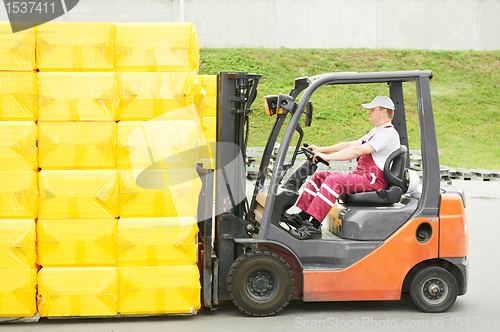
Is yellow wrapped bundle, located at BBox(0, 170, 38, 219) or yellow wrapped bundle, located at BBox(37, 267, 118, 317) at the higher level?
yellow wrapped bundle, located at BBox(0, 170, 38, 219)

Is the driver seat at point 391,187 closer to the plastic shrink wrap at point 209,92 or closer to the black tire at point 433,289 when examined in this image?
the black tire at point 433,289

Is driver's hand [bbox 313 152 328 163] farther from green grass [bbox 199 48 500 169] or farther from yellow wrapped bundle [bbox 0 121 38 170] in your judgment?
green grass [bbox 199 48 500 169]

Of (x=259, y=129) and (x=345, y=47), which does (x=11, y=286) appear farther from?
(x=345, y=47)

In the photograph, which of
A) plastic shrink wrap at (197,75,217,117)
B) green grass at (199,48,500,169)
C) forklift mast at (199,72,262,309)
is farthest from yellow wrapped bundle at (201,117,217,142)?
green grass at (199,48,500,169)

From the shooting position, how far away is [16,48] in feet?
12.4

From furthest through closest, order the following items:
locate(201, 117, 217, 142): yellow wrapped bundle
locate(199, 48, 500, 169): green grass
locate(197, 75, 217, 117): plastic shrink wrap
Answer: locate(199, 48, 500, 169): green grass < locate(197, 75, 217, 117): plastic shrink wrap < locate(201, 117, 217, 142): yellow wrapped bundle

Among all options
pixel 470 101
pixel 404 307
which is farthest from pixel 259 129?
pixel 404 307

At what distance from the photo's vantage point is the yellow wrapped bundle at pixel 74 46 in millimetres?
3816

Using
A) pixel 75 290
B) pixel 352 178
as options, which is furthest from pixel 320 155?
pixel 75 290

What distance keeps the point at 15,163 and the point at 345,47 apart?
24762 mm

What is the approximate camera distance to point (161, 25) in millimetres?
3854

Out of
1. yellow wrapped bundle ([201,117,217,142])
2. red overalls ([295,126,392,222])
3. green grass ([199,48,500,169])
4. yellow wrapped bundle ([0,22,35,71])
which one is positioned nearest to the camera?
yellow wrapped bundle ([0,22,35,71])

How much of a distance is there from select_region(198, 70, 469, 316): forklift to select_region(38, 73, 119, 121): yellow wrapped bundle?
2.89ft

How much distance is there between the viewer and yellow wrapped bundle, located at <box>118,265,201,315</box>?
390 cm
